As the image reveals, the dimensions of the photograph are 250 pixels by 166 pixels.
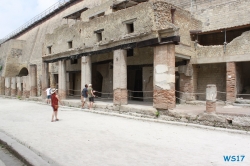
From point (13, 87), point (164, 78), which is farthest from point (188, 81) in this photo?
point (13, 87)

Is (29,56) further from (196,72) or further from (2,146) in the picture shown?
(2,146)

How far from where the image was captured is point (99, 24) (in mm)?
15109

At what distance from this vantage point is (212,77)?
618 inches

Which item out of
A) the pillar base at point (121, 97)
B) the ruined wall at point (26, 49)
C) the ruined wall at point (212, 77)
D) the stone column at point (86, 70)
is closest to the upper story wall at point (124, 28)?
the stone column at point (86, 70)

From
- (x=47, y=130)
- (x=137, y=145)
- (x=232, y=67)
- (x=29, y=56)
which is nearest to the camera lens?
(x=137, y=145)

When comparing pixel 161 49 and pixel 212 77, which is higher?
pixel 161 49

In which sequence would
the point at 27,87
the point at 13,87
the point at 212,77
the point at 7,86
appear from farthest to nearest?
the point at 7,86 → the point at 13,87 → the point at 27,87 → the point at 212,77

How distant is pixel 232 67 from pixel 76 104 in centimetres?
976

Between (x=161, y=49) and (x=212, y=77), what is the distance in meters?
5.90

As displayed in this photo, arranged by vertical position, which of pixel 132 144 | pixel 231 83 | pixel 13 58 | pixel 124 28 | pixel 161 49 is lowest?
pixel 132 144

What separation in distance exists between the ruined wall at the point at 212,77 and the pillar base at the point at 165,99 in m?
5.59

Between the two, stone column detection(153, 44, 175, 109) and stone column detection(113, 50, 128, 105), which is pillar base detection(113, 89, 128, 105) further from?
stone column detection(153, 44, 175, 109)

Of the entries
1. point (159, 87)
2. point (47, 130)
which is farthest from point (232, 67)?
point (47, 130)

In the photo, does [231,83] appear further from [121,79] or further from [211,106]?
[121,79]
